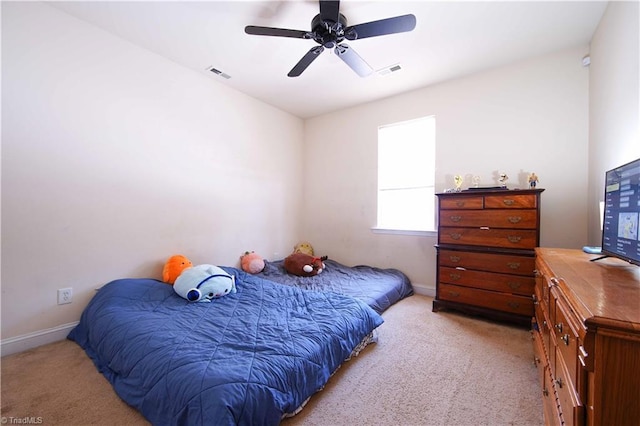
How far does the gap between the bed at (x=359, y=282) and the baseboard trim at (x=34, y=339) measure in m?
1.79

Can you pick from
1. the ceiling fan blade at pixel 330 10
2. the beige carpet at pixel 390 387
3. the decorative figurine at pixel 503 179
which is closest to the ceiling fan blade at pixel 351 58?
the ceiling fan blade at pixel 330 10

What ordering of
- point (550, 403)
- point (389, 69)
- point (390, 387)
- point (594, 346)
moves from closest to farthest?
point (594, 346)
point (550, 403)
point (390, 387)
point (389, 69)

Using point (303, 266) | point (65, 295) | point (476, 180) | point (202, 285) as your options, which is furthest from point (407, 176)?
point (65, 295)

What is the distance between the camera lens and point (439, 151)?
3139 mm

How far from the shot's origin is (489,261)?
2393 mm

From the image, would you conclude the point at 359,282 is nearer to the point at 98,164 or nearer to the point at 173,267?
the point at 173,267

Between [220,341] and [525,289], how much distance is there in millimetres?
2505

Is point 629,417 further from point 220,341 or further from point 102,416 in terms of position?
point 102,416

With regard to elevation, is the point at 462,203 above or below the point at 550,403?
above

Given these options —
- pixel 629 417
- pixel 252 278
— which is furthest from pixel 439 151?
pixel 629 417

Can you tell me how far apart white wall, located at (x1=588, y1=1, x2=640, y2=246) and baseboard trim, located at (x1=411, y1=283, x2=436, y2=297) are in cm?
153

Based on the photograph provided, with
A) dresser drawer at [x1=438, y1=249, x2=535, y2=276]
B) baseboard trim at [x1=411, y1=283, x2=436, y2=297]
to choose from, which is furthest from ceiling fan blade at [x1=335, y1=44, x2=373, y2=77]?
baseboard trim at [x1=411, y1=283, x2=436, y2=297]

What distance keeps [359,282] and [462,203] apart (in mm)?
1413

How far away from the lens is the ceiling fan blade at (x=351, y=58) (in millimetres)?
1997
